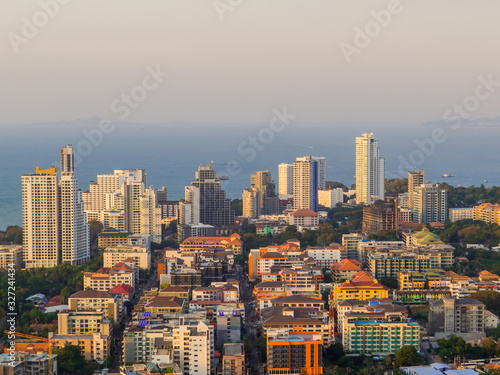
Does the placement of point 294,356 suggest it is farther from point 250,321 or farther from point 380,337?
point 250,321

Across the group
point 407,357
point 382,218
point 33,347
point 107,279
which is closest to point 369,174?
point 382,218

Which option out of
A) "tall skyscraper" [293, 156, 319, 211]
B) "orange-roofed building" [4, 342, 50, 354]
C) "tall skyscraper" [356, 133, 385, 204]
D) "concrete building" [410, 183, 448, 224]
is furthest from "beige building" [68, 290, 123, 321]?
"tall skyscraper" [356, 133, 385, 204]

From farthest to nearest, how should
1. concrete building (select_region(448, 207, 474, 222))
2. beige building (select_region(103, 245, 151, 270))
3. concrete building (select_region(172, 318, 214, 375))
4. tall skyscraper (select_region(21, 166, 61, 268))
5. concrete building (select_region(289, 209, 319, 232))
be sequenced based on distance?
1. concrete building (select_region(448, 207, 474, 222))
2. concrete building (select_region(289, 209, 319, 232))
3. tall skyscraper (select_region(21, 166, 61, 268))
4. beige building (select_region(103, 245, 151, 270))
5. concrete building (select_region(172, 318, 214, 375))

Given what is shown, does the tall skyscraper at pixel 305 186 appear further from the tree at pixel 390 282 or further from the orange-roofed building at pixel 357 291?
the orange-roofed building at pixel 357 291

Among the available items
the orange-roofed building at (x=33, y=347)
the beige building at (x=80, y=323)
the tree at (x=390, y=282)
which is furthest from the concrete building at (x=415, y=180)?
the orange-roofed building at (x=33, y=347)

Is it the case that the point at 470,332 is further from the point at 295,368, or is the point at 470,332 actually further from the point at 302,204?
the point at 302,204

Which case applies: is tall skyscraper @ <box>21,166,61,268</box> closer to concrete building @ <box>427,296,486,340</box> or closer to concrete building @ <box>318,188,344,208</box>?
concrete building @ <box>427,296,486,340</box>
